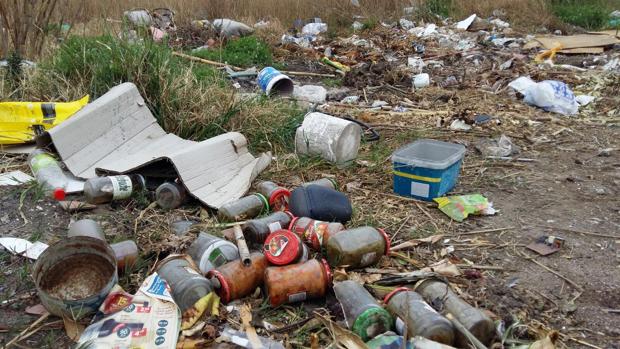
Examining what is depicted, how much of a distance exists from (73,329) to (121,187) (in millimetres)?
1264

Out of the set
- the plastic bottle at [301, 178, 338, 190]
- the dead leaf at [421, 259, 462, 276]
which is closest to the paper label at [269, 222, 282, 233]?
the plastic bottle at [301, 178, 338, 190]

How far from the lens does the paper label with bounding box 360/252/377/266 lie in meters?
2.74

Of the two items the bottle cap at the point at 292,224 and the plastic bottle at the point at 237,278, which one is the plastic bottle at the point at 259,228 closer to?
the bottle cap at the point at 292,224

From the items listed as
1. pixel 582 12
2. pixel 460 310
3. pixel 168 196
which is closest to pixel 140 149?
pixel 168 196

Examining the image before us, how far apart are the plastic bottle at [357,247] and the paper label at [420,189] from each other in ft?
2.83

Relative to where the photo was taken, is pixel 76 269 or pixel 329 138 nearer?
pixel 76 269

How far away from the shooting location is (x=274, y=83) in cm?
593

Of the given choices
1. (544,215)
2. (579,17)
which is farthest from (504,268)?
(579,17)

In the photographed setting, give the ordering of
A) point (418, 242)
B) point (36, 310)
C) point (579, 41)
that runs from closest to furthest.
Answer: point (36, 310)
point (418, 242)
point (579, 41)

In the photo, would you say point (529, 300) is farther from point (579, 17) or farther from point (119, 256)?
point (579, 17)

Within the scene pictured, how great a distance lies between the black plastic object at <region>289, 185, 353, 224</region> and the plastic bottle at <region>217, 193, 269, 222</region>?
0.20 metres

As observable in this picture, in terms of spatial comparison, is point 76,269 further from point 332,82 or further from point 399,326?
point 332,82

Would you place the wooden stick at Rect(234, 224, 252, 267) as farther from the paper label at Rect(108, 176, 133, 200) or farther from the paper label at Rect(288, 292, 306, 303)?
the paper label at Rect(108, 176, 133, 200)

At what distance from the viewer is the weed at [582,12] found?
440 inches
